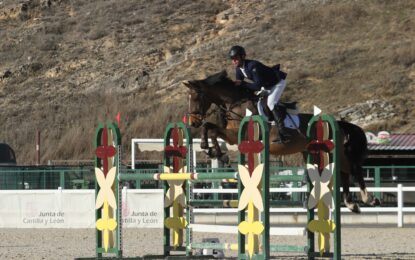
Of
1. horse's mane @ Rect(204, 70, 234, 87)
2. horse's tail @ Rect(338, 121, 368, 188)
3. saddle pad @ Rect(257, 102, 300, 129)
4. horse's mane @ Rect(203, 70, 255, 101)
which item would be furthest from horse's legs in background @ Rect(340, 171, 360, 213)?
horse's mane @ Rect(204, 70, 234, 87)

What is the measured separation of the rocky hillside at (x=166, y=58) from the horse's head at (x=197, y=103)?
1066 inches

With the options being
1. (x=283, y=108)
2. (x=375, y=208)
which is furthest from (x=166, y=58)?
(x=283, y=108)

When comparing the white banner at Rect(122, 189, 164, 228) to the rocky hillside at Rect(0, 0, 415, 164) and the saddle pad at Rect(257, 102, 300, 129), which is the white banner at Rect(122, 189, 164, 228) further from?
the rocky hillside at Rect(0, 0, 415, 164)

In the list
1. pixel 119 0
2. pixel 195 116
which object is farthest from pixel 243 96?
pixel 119 0

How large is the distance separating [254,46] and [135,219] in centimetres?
2800

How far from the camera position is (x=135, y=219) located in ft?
79.0

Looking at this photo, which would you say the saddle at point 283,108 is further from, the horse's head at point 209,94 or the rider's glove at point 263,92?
the horse's head at point 209,94

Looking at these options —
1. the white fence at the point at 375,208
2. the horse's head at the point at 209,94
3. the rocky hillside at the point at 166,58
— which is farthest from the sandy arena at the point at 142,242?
the rocky hillside at the point at 166,58

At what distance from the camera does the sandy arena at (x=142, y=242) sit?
51.1 feet

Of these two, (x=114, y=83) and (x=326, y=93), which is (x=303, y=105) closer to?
(x=326, y=93)

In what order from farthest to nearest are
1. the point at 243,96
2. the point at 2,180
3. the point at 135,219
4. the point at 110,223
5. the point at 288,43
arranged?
the point at 288,43, the point at 2,180, the point at 135,219, the point at 243,96, the point at 110,223

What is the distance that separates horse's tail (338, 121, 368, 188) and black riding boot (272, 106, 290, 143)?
1190 millimetres

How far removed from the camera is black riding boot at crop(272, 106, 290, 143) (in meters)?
14.0

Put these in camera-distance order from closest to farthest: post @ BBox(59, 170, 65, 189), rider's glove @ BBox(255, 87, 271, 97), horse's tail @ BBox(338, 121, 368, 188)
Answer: rider's glove @ BBox(255, 87, 271, 97)
horse's tail @ BBox(338, 121, 368, 188)
post @ BBox(59, 170, 65, 189)
